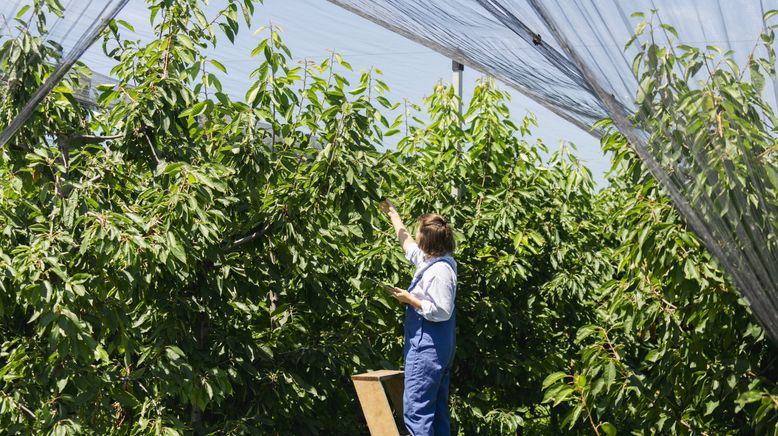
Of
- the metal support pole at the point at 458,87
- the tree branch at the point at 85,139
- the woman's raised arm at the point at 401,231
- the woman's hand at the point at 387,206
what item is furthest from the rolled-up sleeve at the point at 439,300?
the metal support pole at the point at 458,87

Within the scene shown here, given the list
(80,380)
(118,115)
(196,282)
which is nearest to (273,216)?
(196,282)

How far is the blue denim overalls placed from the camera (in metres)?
3.21

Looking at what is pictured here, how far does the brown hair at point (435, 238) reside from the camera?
128 inches

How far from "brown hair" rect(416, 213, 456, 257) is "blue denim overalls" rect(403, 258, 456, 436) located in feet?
0.13

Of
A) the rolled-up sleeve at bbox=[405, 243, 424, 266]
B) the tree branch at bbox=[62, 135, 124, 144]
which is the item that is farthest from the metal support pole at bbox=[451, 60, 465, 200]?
the tree branch at bbox=[62, 135, 124, 144]

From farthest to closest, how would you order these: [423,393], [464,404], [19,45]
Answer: [464,404] < [423,393] < [19,45]

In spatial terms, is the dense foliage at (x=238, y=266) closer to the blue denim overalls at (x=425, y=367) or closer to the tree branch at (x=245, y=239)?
the tree branch at (x=245, y=239)

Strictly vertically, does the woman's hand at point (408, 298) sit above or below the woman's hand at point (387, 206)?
below

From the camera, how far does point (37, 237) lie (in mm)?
3006

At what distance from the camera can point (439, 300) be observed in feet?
10.4

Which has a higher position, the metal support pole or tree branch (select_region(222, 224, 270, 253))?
the metal support pole

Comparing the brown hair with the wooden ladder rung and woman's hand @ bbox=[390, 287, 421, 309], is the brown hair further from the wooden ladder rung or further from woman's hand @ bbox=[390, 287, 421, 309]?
the wooden ladder rung

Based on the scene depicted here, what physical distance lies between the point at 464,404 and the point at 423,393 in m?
1.43

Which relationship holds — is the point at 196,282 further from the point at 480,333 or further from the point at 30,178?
the point at 480,333
